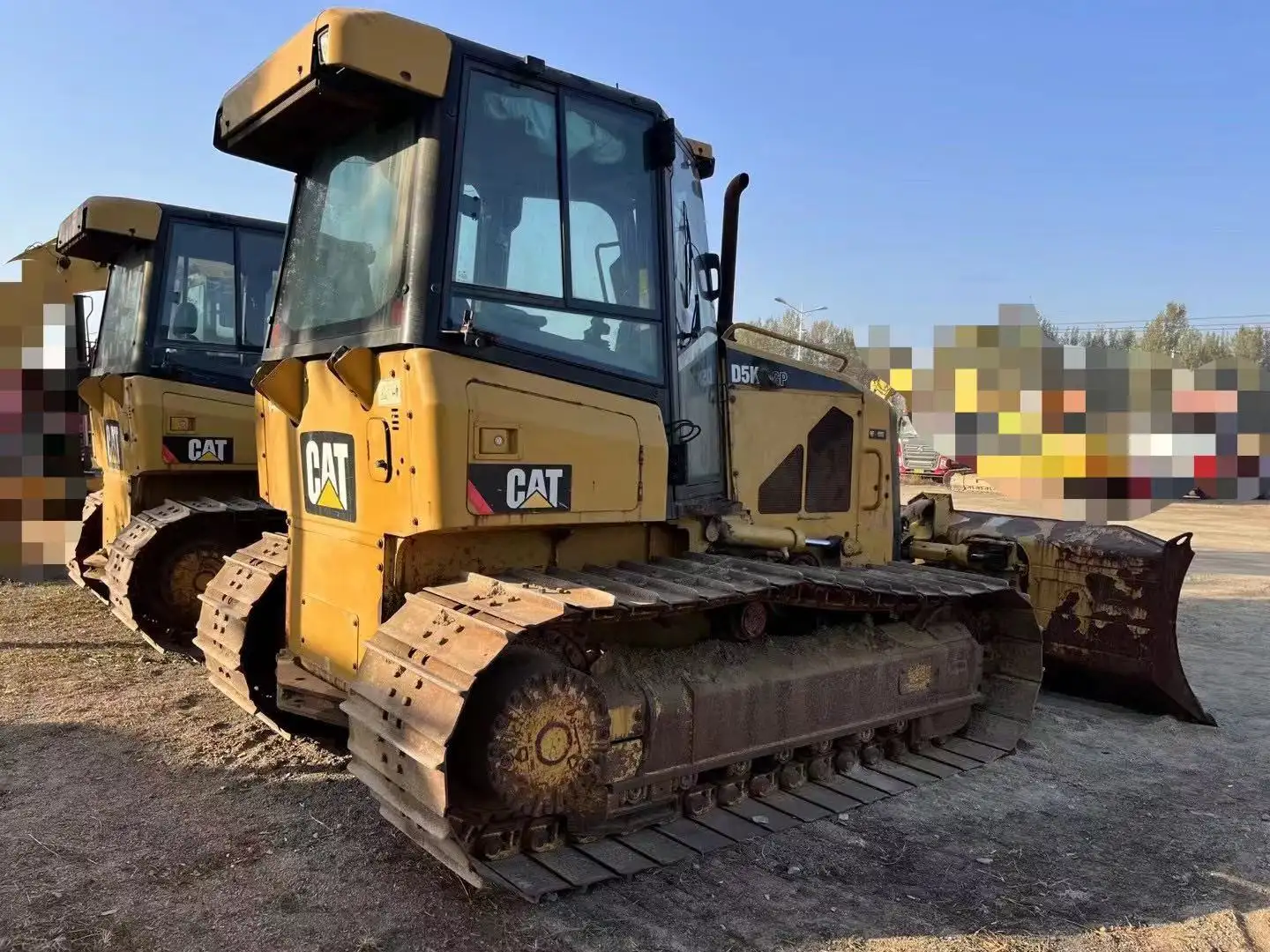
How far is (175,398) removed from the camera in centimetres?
739

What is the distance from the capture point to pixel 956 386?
12844mm

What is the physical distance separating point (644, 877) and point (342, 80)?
11.1 feet

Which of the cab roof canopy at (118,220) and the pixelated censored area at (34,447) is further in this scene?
the pixelated censored area at (34,447)

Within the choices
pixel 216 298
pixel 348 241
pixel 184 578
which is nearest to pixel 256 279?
pixel 216 298

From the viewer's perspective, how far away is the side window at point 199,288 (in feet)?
25.3

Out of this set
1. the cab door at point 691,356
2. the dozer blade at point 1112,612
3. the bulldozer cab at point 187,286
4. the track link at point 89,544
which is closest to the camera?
the cab door at point 691,356

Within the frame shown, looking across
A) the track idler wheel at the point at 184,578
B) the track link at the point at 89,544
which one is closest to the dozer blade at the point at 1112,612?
the track idler wheel at the point at 184,578

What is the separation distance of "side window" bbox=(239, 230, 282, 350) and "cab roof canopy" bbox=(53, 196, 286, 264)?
12 centimetres

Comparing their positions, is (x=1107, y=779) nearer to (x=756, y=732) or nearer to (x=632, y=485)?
(x=756, y=732)

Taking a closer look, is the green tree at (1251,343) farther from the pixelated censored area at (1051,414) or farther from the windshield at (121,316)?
the windshield at (121,316)

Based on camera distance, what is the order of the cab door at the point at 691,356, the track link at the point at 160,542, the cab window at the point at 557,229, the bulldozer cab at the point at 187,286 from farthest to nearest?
the bulldozer cab at the point at 187,286
the track link at the point at 160,542
the cab door at the point at 691,356
the cab window at the point at 557,229

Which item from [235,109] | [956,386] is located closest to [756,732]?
[235,109]

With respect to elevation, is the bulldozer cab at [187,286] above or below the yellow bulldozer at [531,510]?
above

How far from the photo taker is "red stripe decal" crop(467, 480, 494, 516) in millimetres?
3631
